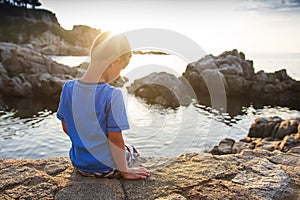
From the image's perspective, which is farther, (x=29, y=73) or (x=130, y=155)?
(x=29, y=73)

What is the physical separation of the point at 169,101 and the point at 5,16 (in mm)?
63707

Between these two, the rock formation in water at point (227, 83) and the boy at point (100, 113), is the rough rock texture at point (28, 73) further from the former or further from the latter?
the boy at point (100, 113)

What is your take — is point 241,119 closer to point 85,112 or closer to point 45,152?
point 45,152

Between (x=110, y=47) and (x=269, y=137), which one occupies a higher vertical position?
(x=110, y=47)

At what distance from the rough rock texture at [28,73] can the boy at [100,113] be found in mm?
27895

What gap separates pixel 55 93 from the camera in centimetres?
2945

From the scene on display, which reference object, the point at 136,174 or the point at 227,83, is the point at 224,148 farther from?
the point at 227,83

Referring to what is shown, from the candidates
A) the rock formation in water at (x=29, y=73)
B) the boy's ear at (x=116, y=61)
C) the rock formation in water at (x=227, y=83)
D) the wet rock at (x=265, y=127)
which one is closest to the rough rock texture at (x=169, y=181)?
the boy's ear at (x=116, y=61)

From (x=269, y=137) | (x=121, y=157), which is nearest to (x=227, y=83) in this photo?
(x=269, y=137)

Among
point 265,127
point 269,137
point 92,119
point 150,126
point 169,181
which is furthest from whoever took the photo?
point 150,126

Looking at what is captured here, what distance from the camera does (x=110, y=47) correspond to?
2.33m

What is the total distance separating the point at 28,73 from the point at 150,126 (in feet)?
58.4

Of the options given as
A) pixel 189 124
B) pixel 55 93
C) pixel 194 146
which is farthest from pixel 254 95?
pixel 55 93

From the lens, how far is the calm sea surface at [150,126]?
611 inches
